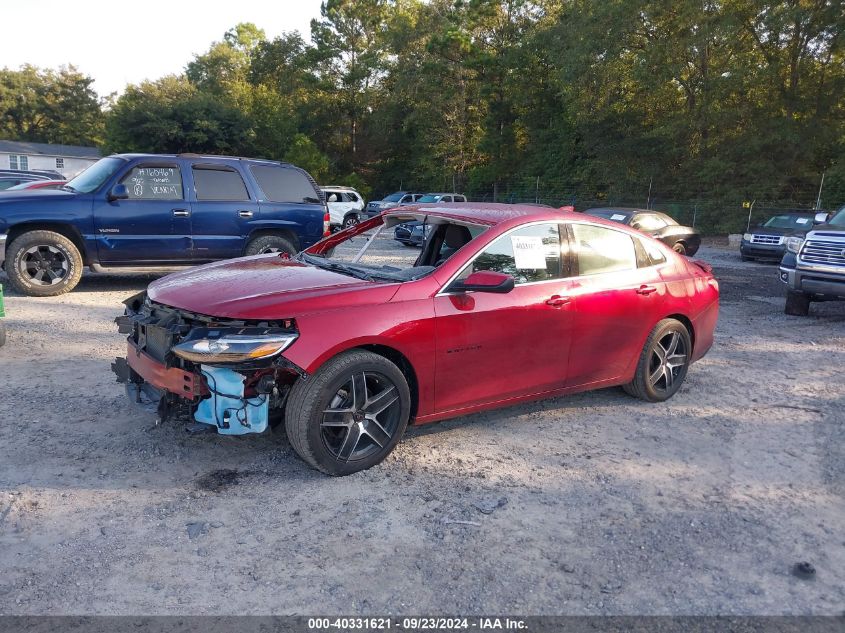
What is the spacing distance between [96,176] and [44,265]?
4.62ft

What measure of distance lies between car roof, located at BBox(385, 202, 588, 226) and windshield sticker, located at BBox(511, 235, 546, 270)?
0.16 m

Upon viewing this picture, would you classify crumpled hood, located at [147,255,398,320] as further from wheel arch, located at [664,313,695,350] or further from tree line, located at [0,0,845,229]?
tree line, located at [0,0,845,229]

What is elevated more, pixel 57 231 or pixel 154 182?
pixel 154 182

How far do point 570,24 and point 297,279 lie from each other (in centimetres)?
3369

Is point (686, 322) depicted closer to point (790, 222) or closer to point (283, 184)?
point (283, 184)

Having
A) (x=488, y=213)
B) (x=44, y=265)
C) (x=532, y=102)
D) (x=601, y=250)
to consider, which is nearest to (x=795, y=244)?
(x=601, y=250)

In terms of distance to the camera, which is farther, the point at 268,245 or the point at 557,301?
the point at 268,245

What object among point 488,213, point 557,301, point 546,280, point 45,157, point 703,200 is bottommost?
point 557,301

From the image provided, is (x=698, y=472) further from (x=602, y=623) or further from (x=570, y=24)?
(x=570, y=24)

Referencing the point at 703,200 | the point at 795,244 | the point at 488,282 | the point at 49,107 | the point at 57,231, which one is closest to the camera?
the point at 488,282

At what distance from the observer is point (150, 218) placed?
9.10 metres

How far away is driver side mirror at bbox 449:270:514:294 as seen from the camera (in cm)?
410

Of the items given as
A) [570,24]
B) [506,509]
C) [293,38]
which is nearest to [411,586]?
[506,509]

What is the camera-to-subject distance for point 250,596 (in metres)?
2.84
